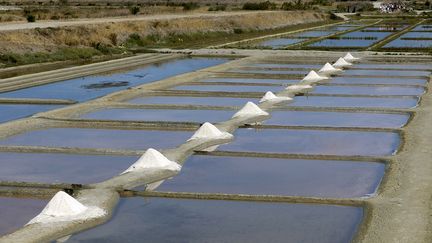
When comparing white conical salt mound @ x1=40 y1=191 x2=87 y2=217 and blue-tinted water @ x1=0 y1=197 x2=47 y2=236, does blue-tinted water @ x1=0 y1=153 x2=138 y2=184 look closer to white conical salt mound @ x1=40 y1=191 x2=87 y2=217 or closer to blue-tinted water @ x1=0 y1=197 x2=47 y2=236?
blue-tinted water @ x1=0 y1=197 x2=47 y2=236

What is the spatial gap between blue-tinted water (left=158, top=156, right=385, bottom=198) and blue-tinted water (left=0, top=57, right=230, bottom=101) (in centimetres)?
494

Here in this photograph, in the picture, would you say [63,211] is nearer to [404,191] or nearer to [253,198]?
[253,198]

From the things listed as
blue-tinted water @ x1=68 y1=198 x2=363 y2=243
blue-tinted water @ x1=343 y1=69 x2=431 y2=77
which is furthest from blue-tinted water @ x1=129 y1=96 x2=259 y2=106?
blue-tinted water @ x1=68 y1=198 x2=363 y2=243

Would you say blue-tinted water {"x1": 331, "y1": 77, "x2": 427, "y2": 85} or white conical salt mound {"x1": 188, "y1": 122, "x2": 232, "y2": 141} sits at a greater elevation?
white conical salt mound {"x1": 188, "y1": 122, "x2": 232, "y2": 141}

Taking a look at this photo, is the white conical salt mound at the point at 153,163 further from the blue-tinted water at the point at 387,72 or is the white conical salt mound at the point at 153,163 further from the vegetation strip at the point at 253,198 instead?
the blue-tinted water at the point at 387,72

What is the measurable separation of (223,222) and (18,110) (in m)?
5.85

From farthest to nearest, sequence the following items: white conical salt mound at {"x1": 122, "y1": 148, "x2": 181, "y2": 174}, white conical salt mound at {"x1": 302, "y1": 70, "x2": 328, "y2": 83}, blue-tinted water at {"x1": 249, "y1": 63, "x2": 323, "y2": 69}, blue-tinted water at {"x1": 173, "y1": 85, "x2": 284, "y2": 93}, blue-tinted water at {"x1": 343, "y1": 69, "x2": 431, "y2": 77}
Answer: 1. blue-tinted water at {"x1": 249, "y1": 63, "x2": 323, "y2": 69}
2. blue-tinted water at {"x1": 343, "y1": 69, "x2": 431, "y2": 77}
3. white conical salt mound at {"x1": 302, "y1": 70, "x2": 328, "y2": 83}
4. blue-tinted water at {"x1": 173, "y1": 85, "x2": 284, "y2": 93}
5. white conical salt mound at {"x1": 122, "y1": 148, "x2": 181, "y2": 174}

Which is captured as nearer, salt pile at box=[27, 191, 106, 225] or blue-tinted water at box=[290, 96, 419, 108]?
salt pile at box=[27, 191, 106, 225]

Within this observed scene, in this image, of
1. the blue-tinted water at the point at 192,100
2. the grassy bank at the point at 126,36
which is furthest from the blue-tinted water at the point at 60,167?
the grassy bank at the point at 126,36

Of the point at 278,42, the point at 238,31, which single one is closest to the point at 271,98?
the point at 278,42

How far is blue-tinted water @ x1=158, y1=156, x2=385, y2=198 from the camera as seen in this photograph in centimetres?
566

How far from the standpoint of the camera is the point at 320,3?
52594 mm

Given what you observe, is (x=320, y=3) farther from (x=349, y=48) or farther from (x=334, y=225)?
(x=334, y=225)

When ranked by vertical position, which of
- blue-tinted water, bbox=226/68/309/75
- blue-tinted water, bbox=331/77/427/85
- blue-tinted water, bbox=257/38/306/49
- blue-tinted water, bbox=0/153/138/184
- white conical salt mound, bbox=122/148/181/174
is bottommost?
blue-tinted water, bbox=257/38/306/49
